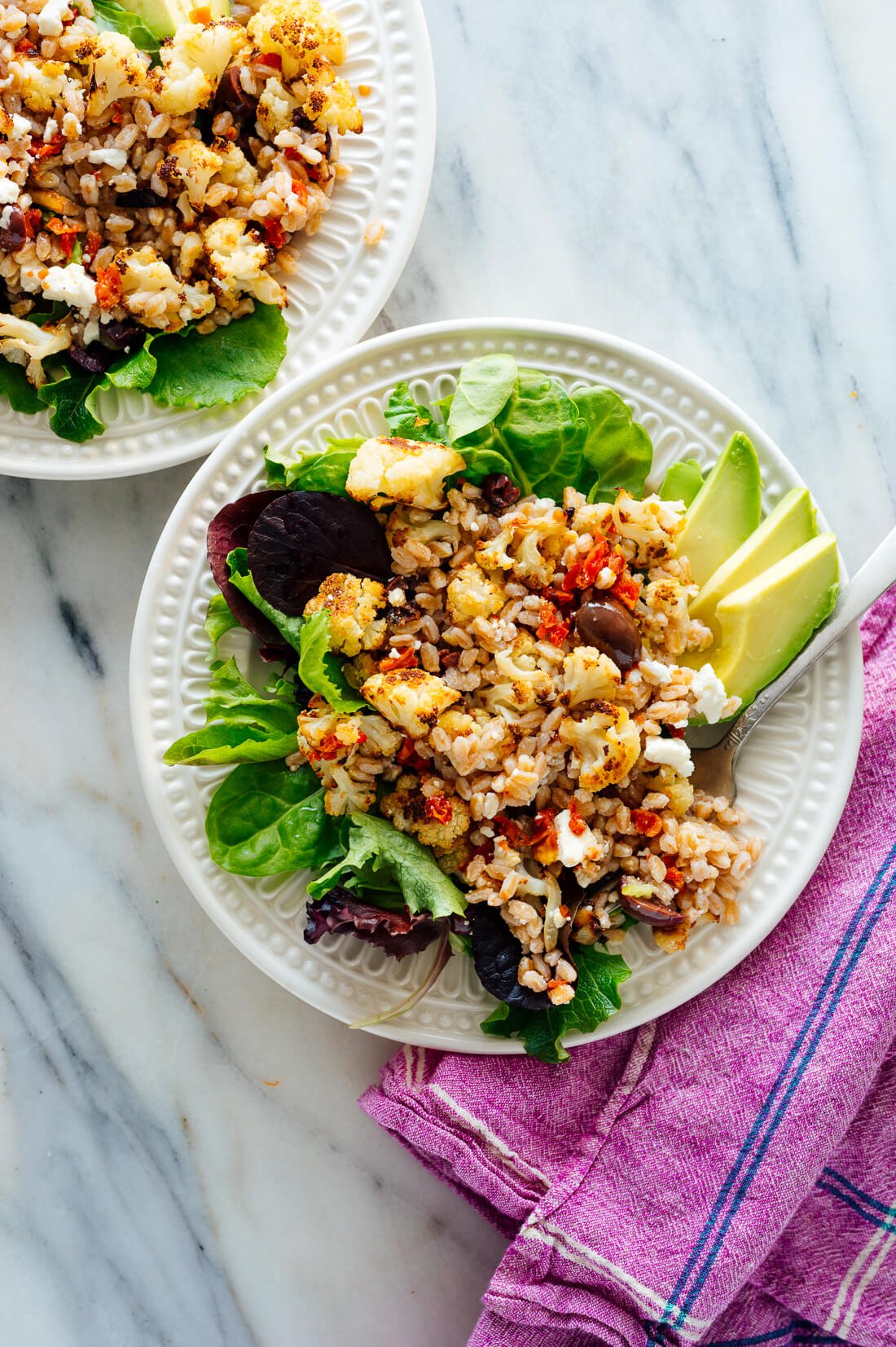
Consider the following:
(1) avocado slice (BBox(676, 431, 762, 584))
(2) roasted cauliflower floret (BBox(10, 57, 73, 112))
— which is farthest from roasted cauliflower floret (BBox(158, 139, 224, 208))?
(1) avocado slice (BBox(676, 431, 762, 584))

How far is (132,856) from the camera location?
2436mm

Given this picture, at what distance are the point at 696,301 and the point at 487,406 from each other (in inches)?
32.4

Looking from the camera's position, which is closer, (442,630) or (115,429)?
(442,630)

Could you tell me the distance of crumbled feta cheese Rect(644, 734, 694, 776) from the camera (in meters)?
1.85

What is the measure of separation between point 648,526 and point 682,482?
0.20 m

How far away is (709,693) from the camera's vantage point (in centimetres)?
186

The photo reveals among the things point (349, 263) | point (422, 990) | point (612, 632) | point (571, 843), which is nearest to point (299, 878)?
point (422, 990)

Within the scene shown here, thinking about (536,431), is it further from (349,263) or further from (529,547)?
(349,263)

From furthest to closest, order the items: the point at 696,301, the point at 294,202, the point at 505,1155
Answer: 1. the point at 696,301
2. the point at 505,1155
3. the point at 294,202

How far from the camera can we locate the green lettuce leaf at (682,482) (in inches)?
79.7

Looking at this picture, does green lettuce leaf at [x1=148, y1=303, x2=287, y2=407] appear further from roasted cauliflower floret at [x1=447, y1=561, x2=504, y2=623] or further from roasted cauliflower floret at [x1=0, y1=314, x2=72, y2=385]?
roasted cauliflower floret at [x1=447, y1=561, x2=504, y2=623]

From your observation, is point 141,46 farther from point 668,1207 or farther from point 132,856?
point 668,1207

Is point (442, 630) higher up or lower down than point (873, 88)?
lower down

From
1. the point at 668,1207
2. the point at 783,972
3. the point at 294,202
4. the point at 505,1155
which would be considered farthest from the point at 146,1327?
the point at 294,202
